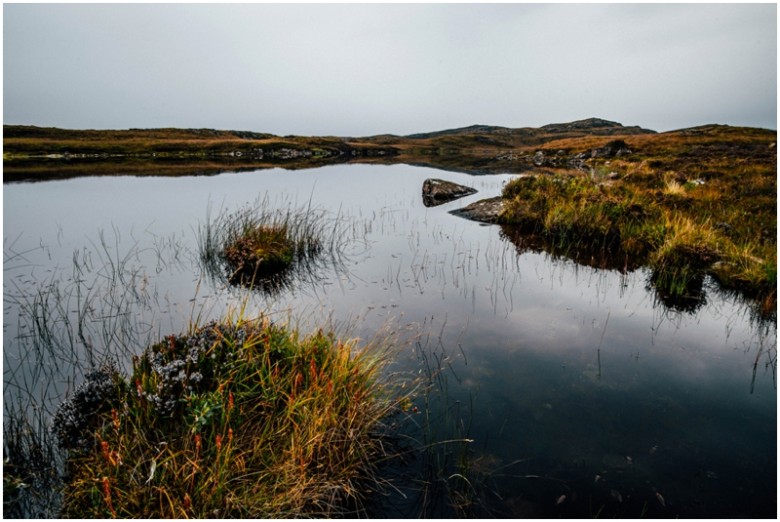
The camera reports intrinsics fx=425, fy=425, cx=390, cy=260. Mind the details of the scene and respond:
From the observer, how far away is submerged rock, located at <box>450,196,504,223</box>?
16828 mm

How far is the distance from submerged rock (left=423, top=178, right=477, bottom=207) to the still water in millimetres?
8706

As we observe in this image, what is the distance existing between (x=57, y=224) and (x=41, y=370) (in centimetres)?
1309

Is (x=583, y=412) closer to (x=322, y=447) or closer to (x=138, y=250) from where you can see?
(x=322, y=447)

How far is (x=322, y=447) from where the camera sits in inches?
154

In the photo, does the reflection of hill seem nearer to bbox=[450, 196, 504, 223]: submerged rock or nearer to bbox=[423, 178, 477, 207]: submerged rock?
bbox=[423, 178, 477, 207]: submerged rock

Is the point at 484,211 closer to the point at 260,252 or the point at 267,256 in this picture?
the point at 267,256

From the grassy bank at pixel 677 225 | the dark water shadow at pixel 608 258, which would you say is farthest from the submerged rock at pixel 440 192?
the dark water shadow at pixel 608 258

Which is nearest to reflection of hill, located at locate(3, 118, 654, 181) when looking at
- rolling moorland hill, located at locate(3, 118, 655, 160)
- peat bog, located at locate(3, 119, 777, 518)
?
rolling moorland hill, located at locate(3, 118, 655, 160)

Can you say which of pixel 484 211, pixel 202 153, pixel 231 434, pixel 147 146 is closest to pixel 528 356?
pixel 231 434

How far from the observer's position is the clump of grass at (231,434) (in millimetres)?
3299

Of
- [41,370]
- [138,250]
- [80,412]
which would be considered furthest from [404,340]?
[138,250]

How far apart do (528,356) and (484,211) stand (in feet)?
38.9

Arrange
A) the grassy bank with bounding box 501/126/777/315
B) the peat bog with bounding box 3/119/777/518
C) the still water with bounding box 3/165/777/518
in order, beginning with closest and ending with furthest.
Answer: the peat bog with bounding box 3/119/777/518 → the still water with bounding box 3/165/777/518 → the grassy bank with bounding box 501/126/777/315

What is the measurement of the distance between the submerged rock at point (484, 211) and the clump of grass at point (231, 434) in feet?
42.5
